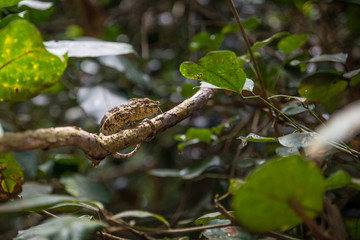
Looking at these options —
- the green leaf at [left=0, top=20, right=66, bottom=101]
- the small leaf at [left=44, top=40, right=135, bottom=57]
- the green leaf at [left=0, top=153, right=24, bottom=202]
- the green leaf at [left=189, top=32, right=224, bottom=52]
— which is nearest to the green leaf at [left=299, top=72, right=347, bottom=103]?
the green leaf at [left=189, top=32, right=224, bottom=52]

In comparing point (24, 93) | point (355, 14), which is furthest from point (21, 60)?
point (355, 14)

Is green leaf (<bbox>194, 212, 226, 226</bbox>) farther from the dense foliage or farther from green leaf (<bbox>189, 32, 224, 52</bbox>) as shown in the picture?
green leaf (<bbox>189, 32, 224, 52</bbox>)

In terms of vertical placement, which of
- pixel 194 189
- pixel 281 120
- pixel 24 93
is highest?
pixel 24 93

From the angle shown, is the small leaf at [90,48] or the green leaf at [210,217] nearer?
the green leaf at [210,217]

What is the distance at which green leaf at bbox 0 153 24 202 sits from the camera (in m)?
0.88

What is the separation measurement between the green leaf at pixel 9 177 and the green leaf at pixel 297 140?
71 centimetres

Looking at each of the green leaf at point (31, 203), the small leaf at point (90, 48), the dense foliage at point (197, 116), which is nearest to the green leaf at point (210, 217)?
the dense foliage at point (197, 116)

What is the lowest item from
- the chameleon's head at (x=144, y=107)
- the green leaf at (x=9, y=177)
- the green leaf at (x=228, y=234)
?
the green leaf at (x=228, y=234)

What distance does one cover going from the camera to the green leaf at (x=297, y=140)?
75cm

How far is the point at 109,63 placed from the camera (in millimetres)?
1646

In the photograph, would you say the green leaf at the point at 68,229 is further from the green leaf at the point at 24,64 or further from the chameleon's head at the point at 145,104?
the chameleon's head at the point at 145,104

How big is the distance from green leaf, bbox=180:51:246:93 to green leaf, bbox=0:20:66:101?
0.34 metres

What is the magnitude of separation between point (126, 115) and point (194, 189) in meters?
0.78

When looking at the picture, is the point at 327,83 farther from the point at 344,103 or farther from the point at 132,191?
the point at 132,191
